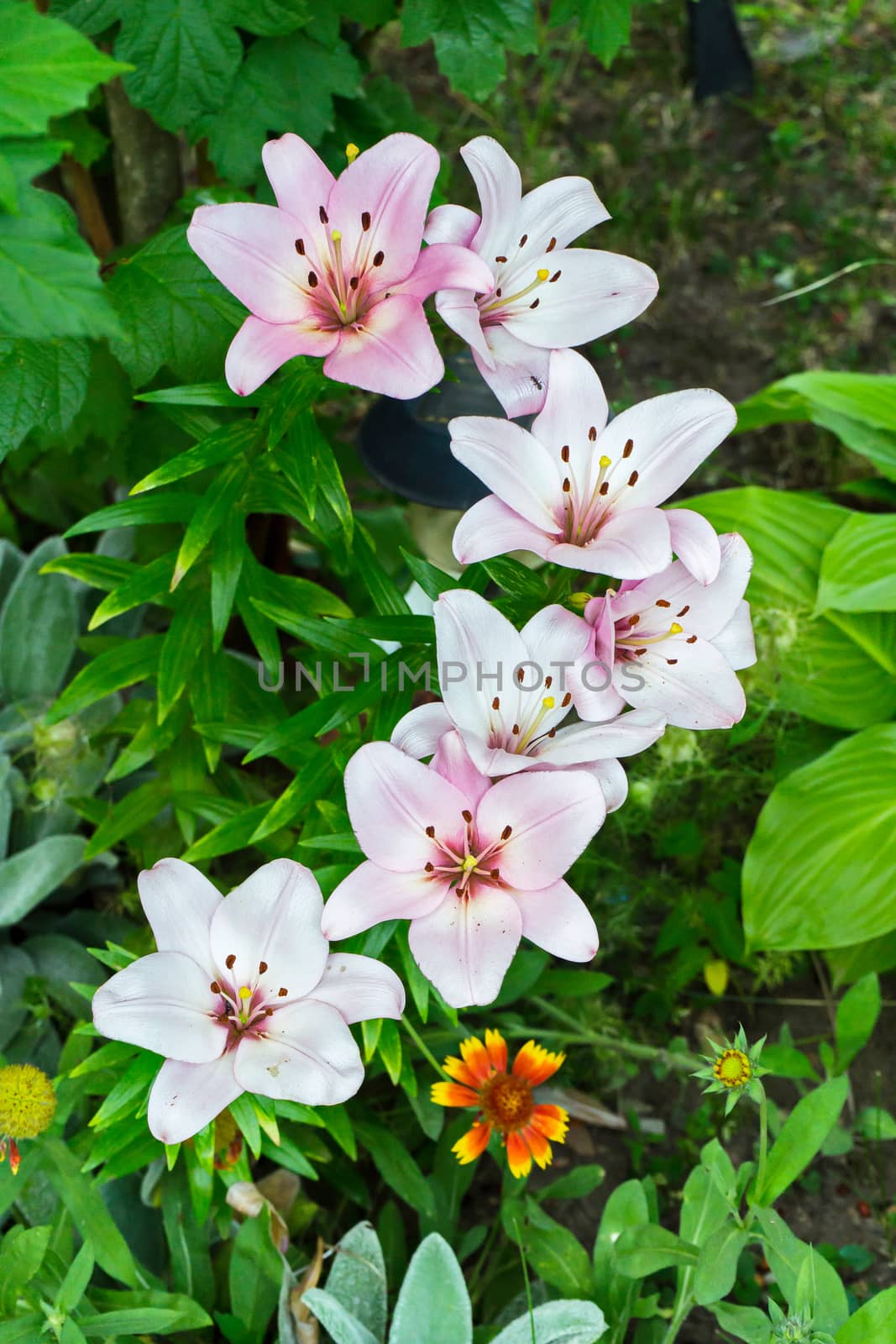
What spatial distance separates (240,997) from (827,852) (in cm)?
81

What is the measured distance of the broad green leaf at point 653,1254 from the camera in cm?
108

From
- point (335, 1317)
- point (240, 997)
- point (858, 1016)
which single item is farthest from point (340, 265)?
point (858, 1016)

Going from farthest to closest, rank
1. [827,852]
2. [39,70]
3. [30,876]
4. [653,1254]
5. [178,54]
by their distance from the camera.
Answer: [827,852]
[30,876]
[178,54]
[653,1254]
[39,70]

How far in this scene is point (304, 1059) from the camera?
35.0 inches

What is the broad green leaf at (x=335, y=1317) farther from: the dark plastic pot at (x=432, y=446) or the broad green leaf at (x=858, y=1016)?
the dark plastic pot at (x=432, y=446)

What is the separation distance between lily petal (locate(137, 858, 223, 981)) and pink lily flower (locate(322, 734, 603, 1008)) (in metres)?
0.14

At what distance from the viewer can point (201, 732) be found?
47.5 inches

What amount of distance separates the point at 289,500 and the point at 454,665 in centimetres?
33

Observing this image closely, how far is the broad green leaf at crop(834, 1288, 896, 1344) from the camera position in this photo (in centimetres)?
98

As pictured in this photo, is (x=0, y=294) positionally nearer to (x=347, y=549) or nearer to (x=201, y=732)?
(x=347, y=549)

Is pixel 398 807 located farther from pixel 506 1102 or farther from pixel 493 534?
pixel 506 1102

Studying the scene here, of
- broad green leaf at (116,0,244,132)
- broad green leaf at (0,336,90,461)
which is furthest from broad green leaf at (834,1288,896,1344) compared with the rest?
broad green leaf at (116,0,244,132)

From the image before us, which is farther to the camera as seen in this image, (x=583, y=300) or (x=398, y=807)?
(x=583, y=300)

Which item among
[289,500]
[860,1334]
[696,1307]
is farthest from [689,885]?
[289,500]
